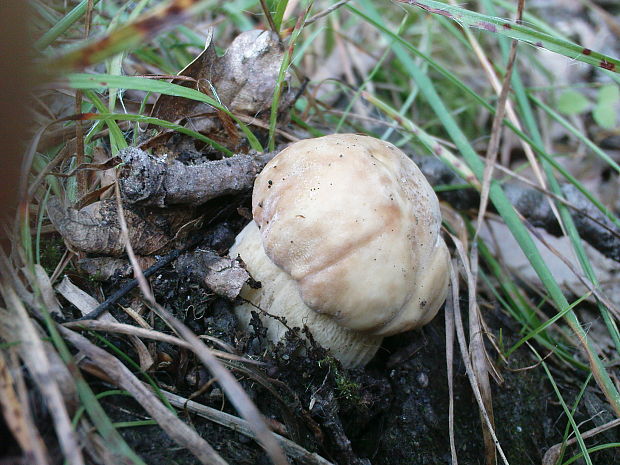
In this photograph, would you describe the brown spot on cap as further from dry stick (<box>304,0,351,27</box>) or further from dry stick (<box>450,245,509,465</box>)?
dry stick (<box>304,0,351,27</box>)

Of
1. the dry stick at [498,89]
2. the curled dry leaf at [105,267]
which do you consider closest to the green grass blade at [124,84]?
the curled dry leaf at [105,267]

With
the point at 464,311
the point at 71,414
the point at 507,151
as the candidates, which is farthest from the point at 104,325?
the point at 507,151

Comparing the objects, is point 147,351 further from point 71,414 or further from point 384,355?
point 384,355

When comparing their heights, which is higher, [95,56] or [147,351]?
[95,56]

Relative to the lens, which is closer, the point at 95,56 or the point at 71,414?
the point at 95,56

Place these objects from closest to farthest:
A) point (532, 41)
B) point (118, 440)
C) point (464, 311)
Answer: point (118, 440) < point (532, 41) < point (464, 311)

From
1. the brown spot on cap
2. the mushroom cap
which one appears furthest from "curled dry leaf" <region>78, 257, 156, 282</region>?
the brown spot on cap
